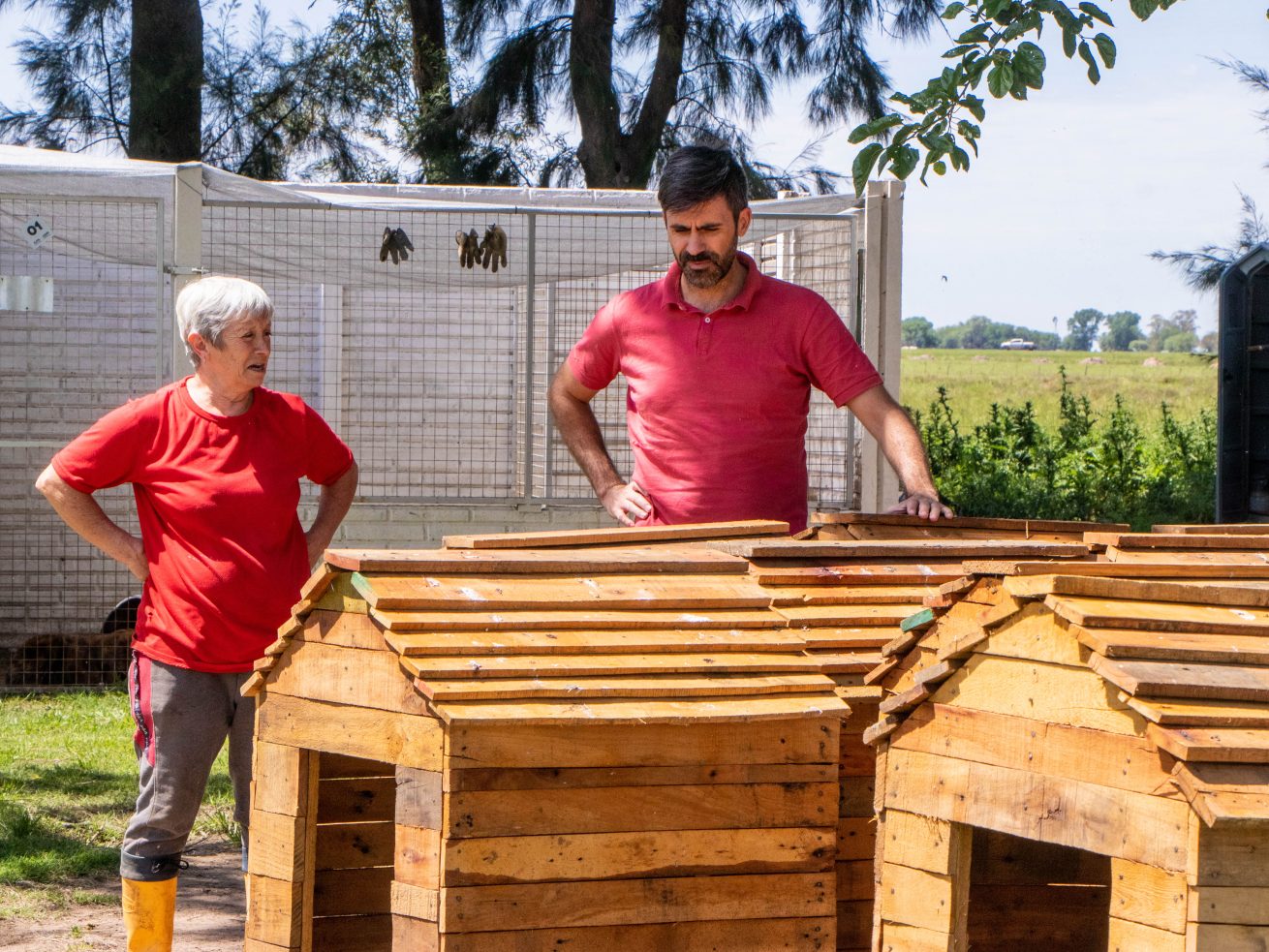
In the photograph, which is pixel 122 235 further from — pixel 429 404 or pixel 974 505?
pixel 974 505

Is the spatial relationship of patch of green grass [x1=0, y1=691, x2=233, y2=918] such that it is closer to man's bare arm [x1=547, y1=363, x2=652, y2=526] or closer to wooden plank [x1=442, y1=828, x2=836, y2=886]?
man's bare arm [x1=547, y1=363, x2=652, y2=526]

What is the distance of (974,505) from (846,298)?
19.1ft

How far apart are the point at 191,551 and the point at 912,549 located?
176cm

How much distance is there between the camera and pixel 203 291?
380 centimetres

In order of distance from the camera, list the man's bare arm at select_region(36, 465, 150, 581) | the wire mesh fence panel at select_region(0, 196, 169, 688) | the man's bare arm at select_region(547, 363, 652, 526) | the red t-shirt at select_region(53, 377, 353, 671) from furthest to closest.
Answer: the wire mesh fence panel at select_region(0, 196, 169, 688) < the man's bare arm at select_region(547, 363, 652, 526) < the man's bare arm at select_region(36, 465, 150, 581) < the red t-shirt at select_region(53, 377, 353, 671)

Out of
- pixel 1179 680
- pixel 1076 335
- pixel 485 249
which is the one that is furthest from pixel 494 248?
pixel 1076 335

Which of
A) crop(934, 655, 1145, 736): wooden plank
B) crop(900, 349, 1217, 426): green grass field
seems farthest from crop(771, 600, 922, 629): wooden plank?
crop(900, 349, 1217, 426): green grass field

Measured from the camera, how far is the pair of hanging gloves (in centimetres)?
894

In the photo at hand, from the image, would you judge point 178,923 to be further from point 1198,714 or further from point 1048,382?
point 1048,382

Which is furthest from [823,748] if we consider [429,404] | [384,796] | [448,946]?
[429,404]

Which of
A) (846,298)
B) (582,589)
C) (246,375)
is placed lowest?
(582,589)

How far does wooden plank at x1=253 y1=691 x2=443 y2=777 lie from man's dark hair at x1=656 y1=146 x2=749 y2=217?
1.59 m

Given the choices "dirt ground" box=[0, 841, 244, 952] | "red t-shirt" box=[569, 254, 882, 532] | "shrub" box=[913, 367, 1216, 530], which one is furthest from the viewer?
"shrub" box=[913, 367, 1216, 530]

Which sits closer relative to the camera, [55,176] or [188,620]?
[188,620]
